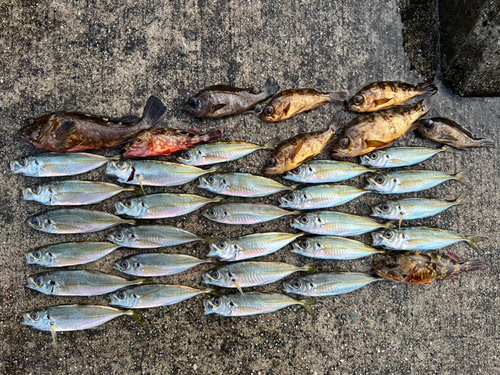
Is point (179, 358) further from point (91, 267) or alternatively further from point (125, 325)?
point (91, 267)

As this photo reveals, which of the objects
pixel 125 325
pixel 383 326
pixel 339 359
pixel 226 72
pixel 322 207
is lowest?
pixel 339 359

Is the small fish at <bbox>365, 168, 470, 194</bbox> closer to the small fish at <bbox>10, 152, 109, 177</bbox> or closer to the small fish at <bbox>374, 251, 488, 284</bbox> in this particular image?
the small fish at <bbox>374, 251, 488, 284</bbox>

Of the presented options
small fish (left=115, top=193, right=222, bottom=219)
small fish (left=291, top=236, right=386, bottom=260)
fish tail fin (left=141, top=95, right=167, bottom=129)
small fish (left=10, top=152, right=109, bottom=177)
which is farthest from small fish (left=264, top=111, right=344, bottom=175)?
small fish (left=10, top=152, right=109, bottom=177)

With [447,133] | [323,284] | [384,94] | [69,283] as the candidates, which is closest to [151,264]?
[69,283]

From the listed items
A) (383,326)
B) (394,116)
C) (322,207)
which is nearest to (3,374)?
(322,207)

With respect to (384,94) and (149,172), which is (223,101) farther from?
(384,94)
